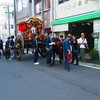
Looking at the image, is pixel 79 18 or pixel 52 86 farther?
pixel 79 18

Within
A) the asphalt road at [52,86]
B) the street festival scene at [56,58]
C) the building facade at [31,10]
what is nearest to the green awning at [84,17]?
the street festival scene at [56,58]

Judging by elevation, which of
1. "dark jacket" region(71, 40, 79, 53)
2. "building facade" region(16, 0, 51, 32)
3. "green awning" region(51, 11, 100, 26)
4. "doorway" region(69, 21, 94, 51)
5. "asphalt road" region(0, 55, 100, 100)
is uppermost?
"building facade" region(16, 0, 51, 32)

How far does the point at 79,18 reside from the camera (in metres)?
19.5

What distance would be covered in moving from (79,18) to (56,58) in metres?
3.19

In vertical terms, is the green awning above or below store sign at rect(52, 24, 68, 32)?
above

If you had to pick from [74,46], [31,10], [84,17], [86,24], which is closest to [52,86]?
[74,46]

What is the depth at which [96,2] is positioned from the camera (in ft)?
59.4

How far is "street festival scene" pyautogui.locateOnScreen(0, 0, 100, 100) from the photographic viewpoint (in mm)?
8617

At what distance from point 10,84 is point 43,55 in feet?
33.1

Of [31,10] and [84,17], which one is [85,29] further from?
[31,10]

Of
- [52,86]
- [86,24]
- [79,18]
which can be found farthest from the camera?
[86,24]

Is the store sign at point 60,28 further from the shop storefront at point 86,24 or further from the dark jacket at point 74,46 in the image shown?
the dark jacket at point 74,46

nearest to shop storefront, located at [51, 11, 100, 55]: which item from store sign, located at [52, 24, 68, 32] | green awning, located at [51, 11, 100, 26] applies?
green awning, located at [51, 11, 100, 26]

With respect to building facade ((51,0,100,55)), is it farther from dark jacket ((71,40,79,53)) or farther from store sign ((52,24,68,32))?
dark jacket ((71,40,79,53))
